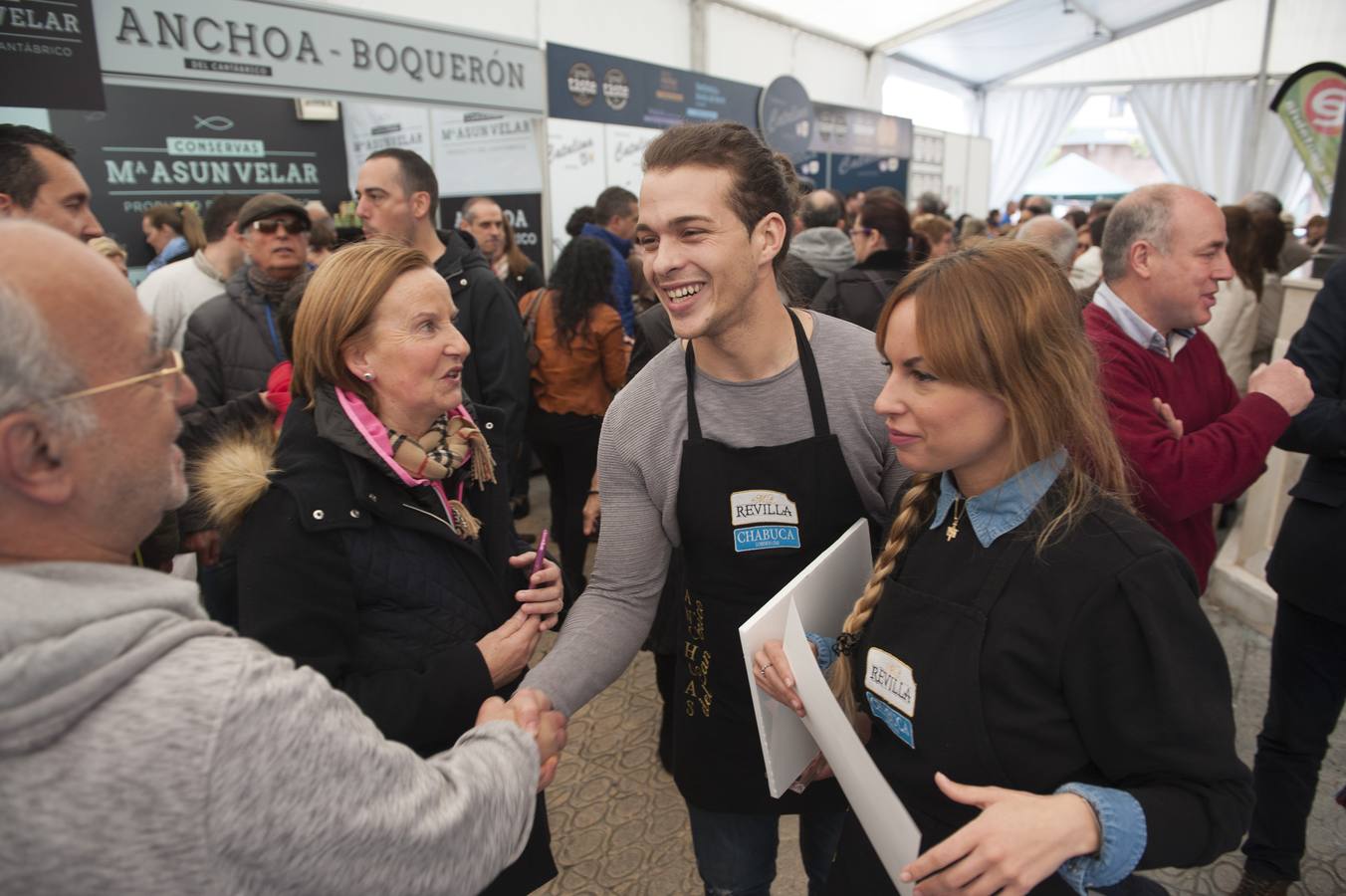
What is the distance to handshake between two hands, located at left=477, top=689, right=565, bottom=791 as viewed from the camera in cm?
122

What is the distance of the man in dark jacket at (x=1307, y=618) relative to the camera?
6.67ft

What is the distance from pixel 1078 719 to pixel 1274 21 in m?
18.5

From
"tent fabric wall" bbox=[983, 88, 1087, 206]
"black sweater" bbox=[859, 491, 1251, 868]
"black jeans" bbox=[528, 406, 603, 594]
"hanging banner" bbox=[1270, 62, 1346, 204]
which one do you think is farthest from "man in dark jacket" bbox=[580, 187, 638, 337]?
"tent fabric wall" bbox=[983, 88, 1087, 206]

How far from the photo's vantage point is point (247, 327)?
3.09 metres

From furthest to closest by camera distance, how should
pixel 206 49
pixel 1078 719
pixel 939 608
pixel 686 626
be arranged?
pixel 206 49 → pixel 686 626 → pixel 939 608 → pixel 1078 719

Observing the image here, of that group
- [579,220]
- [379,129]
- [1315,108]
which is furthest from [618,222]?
[1315,108]

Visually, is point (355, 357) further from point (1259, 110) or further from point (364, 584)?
point (1259, 110)

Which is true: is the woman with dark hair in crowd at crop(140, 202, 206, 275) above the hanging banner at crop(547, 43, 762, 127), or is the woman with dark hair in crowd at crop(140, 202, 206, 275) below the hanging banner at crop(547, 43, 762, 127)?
below

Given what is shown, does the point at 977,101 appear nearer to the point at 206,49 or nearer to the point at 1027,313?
the point at 206,49

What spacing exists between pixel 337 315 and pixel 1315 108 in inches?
298

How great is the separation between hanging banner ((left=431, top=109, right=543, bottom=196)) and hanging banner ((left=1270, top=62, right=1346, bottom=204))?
17.2 feet

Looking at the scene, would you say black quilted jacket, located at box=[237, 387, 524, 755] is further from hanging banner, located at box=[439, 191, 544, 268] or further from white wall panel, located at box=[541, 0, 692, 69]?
white wall panel, located at box=[541, 0, 692, 69]

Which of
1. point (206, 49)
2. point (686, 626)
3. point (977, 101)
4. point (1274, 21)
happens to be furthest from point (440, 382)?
point (977, 101)

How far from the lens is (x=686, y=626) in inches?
67.4
